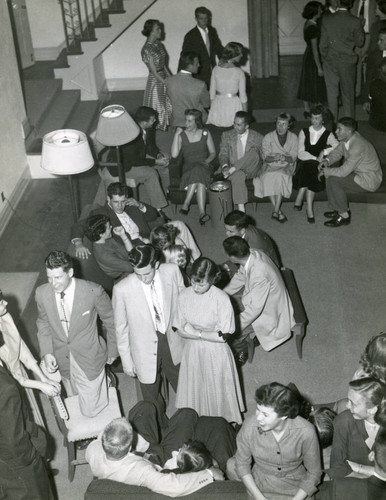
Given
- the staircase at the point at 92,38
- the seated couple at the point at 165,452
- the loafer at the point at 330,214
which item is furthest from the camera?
the staircase at the point at 92,38

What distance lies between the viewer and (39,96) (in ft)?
31.5

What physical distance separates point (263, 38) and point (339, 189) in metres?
5.16

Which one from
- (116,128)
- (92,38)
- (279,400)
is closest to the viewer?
(279,400)

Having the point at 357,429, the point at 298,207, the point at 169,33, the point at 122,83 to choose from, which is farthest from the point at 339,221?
the point at 122,83

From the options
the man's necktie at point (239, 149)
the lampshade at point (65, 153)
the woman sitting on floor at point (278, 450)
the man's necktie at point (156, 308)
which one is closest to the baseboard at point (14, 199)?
the lampshade at point (65, 153)

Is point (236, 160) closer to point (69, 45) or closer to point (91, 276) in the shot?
point (91, 276)

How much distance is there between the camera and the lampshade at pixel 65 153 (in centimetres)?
555

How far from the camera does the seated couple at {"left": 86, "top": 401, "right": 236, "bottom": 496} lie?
3643mm

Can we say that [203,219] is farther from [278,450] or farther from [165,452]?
[278,450]

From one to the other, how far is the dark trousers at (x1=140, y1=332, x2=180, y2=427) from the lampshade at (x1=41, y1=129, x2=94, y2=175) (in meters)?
1.69

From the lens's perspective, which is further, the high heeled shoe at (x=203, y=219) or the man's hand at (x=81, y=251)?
the high heeled shoe at (x=203, y=219)

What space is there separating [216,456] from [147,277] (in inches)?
49.1

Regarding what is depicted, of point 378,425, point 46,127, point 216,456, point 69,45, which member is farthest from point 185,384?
point 69,45

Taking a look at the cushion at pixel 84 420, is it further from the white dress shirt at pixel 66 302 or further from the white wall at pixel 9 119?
the white wall at pixel 9 119
